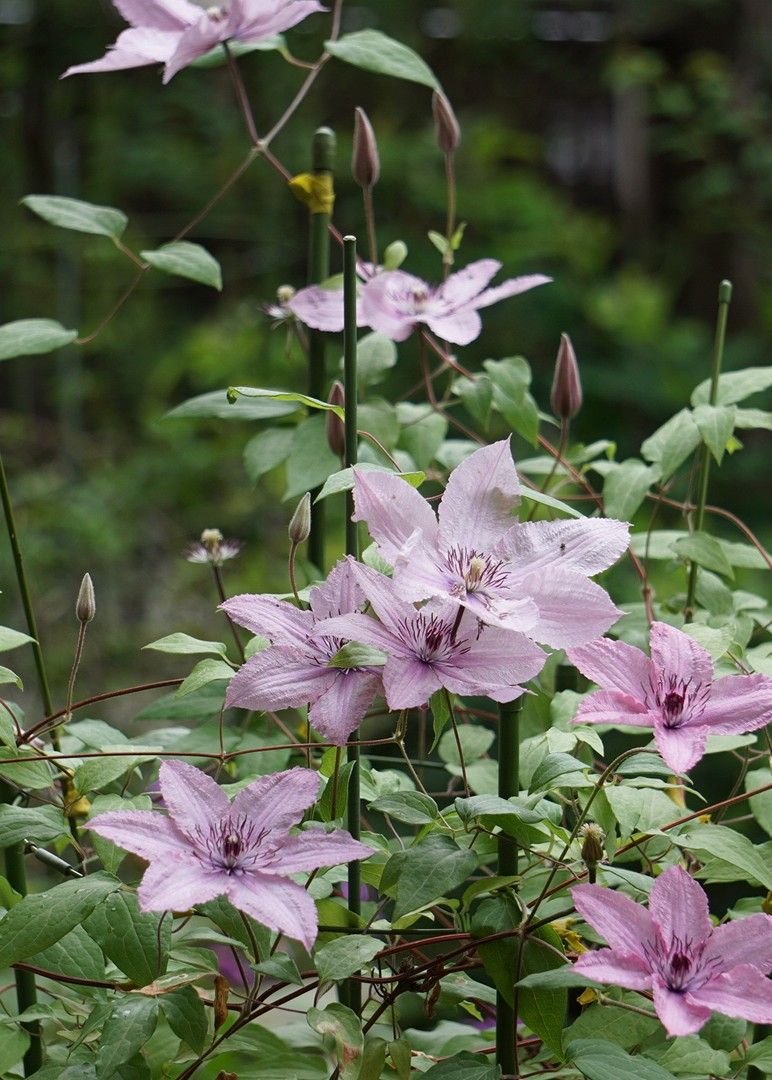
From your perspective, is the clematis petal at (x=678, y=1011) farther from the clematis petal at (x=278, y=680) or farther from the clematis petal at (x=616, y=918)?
the clematis petal at (x=278, y=680)

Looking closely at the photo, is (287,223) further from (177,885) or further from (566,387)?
(177,885)

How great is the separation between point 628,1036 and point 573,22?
3096 millimetres

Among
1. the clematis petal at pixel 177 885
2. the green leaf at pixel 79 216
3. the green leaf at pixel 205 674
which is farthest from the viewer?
the green leaf at pixel 79 216

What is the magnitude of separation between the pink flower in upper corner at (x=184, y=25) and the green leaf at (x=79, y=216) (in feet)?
0.26

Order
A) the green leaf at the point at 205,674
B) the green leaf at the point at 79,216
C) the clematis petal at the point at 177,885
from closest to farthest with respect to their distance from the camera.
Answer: the clematis petal at the point at 177,885, the green leaf at the point at 205,674, the green leaf at the point at 79,216

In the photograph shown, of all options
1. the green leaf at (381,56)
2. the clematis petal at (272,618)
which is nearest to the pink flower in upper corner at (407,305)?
the green leaf at (381,56)

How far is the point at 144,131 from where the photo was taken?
311cm

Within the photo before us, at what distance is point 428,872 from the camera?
378 millimetres

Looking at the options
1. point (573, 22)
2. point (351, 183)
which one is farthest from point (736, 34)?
point (351, 183)

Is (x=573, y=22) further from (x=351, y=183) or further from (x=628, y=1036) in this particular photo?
(x=628, y=1036)

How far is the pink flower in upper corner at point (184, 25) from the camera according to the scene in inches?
23.1

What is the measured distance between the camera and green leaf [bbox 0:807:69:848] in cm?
43

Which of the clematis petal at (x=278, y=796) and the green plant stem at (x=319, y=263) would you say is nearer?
the clematis petal at (x=278, y=796)

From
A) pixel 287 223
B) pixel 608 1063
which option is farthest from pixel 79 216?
pixel 287 223
